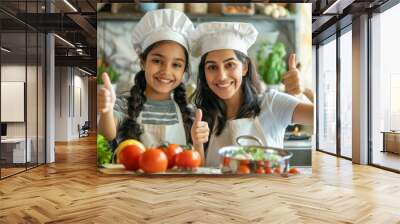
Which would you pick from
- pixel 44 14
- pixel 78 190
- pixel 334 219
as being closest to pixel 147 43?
pixel 78 190

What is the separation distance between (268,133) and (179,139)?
975 mm

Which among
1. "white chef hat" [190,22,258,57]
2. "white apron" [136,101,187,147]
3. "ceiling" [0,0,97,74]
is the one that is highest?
"ceiling" [0,0,97,74]

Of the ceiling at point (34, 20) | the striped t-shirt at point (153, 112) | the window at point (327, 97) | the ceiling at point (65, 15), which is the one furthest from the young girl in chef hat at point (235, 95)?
the window at point (327, 97)

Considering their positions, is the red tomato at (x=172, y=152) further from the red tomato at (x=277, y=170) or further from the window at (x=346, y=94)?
the window at (x=346, y=94)

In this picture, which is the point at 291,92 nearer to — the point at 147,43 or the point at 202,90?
the point at 202,90

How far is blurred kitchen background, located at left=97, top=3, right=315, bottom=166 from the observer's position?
3.79 m

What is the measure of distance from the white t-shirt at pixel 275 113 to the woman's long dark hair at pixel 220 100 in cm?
10

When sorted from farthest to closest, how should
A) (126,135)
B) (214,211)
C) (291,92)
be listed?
(126,135), (291,92), (214,211)

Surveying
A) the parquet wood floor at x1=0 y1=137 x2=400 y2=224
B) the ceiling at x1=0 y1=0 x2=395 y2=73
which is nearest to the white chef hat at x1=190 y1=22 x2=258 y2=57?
the parquet wood floor at x1=0 y1=137 x2=400 y2=224

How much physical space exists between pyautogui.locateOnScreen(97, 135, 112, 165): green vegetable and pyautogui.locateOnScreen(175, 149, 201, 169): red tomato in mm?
1035

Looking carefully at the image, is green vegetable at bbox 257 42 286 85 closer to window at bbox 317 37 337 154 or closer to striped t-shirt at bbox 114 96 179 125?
striped t-shirt at bbox 114 96 179 125

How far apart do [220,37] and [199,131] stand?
48.4 inches

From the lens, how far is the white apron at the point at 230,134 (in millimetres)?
4027

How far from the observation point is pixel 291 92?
4.17 m
